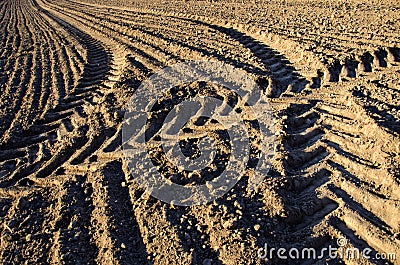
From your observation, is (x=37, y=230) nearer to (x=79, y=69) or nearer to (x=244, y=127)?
(x=244, y=127)

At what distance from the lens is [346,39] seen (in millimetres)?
7816

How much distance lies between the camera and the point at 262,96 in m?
5.98

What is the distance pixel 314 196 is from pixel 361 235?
658mm

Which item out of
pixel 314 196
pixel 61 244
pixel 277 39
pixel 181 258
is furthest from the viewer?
pixel 277 39

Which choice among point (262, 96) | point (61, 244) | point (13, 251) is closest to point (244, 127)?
point (262, 96)

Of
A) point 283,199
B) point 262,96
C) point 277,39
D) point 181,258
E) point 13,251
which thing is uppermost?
point 277,39

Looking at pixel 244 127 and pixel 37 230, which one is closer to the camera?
pixel 37 230

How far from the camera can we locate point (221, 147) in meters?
4.84

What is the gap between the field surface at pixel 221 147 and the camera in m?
3.61

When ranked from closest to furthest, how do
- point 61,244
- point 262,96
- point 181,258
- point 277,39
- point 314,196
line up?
point 181,258
point 61,244
point 314,196
point 262,96
point 277,39

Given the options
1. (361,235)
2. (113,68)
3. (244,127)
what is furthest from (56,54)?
(361,235)

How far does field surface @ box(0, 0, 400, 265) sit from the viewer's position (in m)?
3.61

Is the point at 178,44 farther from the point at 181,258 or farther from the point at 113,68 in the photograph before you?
the point at 181,258

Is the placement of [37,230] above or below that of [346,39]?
below
